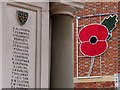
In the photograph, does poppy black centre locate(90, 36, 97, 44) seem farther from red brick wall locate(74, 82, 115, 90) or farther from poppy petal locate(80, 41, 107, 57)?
red brick wall locate(74, 82, 115, 90)

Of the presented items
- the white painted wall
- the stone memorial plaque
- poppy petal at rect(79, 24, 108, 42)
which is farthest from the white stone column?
poppy petal at rect(79, 24, 108, 42)

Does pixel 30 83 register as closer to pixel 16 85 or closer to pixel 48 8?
pixel 16 85

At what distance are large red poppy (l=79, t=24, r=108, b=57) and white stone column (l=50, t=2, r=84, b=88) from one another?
5797 mm

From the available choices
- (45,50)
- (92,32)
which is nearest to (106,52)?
(92,32)

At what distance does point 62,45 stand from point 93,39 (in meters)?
6.02

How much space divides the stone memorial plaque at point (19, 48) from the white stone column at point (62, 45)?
0.23 m

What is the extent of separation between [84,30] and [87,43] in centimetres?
27

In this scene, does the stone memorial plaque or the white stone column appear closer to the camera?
the stone memorial plaque

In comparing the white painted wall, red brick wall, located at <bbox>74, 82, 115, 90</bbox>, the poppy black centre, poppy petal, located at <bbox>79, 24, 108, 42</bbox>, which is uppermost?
poppy petal, located at <bbox>79, 24, 108, 42</bbox>

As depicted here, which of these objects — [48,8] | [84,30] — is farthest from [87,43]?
[48,8]

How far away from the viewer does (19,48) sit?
15.6 ft

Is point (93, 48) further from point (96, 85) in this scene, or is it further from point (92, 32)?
point (96, 85)

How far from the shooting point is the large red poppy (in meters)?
10.8

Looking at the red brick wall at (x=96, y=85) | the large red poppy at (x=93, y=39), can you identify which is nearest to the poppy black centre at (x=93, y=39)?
the large red poppy at (x=93, y=39)
